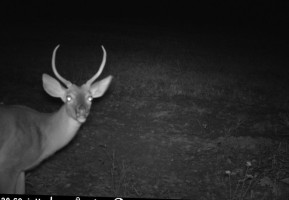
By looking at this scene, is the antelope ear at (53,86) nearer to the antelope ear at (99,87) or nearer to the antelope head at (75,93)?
the antelope head at (75,93)

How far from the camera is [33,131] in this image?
182 inches

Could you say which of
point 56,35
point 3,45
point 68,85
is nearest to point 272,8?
point 56,35

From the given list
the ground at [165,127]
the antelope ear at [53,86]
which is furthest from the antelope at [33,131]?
the ground at [165,127]

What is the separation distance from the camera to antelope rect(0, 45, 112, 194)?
436 cm

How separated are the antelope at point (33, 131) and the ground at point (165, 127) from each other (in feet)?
2.99

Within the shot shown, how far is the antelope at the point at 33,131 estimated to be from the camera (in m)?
4.36

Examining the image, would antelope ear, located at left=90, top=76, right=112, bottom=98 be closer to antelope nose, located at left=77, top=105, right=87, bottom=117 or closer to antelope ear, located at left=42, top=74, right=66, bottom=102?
antelope ear, located at left=42, top=74, right=66, bottom=102

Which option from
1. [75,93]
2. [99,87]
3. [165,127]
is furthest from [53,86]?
[165,127]

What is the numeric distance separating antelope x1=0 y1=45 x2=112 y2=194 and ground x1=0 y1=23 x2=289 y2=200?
913 mm

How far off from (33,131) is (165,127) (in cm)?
366

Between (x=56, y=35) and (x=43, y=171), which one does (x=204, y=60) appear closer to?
(x=56, y=35)

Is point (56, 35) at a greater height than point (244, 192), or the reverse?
point (56, 35)

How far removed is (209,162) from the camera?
651 centimetres

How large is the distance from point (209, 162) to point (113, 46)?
1197 centimetres
